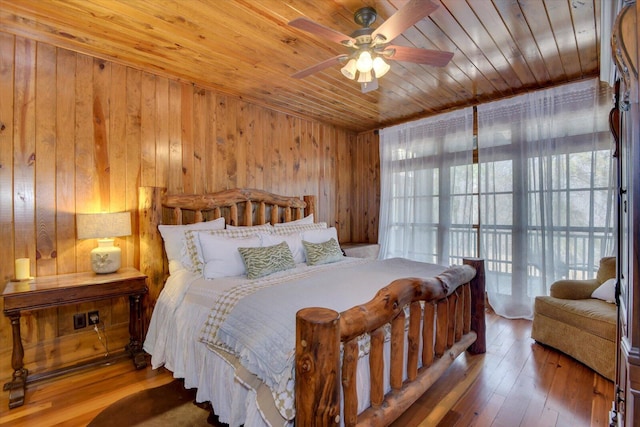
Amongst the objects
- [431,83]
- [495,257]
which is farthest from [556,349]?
[431,83]

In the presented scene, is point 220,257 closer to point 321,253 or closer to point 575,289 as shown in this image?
point 321,253

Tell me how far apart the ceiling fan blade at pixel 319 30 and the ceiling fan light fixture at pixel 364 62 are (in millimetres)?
118

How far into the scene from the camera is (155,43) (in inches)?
91.7

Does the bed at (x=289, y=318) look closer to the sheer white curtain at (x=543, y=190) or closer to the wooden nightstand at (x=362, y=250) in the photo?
the wooden nightstand at (x=362, y=250)

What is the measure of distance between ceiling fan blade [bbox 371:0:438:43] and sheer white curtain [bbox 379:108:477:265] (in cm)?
248

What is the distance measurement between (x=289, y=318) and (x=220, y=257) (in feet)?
3.80

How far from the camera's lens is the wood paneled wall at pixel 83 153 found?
2203 millimetres

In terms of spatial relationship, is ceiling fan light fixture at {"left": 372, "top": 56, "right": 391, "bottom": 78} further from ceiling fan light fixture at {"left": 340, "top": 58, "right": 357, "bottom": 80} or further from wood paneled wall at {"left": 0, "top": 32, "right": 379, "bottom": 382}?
wood paneled wall at {"left": 0, "top": 32, "right": 379, "bottom": 382}

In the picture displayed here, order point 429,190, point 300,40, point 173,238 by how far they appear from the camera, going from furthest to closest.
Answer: point 429,190 < point 173,238 < point 300,40

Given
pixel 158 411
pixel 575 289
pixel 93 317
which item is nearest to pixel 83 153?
pixel 93 317

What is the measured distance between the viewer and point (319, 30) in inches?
64.8

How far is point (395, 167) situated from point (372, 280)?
8.72 ft

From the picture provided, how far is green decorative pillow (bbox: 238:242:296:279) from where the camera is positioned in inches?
92.6

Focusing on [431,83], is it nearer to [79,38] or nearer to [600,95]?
[600,95]
